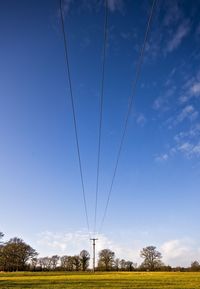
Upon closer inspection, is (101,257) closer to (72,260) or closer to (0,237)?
(72,260)

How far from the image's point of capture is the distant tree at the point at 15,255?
118562 mm

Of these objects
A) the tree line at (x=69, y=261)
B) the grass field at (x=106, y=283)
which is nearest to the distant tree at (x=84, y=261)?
the tree line at (x=69, y=261)

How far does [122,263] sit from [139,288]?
138 metres

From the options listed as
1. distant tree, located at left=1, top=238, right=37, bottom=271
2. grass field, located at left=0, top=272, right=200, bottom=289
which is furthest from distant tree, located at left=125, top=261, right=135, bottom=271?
grass field, located at left=0, top=272, right=200, bottom=289

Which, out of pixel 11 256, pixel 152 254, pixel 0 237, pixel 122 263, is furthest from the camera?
pixel 122 263

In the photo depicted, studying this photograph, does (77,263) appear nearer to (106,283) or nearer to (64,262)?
(64,262)

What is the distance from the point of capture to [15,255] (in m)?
121

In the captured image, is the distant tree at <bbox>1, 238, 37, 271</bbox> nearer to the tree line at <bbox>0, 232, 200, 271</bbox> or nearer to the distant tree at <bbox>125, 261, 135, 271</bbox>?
the tree line at <bbox>0, 232, 200, 271</bbox>

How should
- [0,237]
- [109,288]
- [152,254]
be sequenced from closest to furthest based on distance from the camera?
[109,288] → [0,237] → [152,254]

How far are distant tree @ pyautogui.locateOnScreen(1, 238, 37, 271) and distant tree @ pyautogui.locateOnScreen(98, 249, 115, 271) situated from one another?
110 ft

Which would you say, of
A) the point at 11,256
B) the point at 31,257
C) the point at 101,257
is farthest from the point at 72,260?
the point at 11,256

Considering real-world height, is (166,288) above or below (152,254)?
below

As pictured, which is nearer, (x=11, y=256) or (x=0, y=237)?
(x=0, y=237)

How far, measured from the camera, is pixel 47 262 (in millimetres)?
168875
